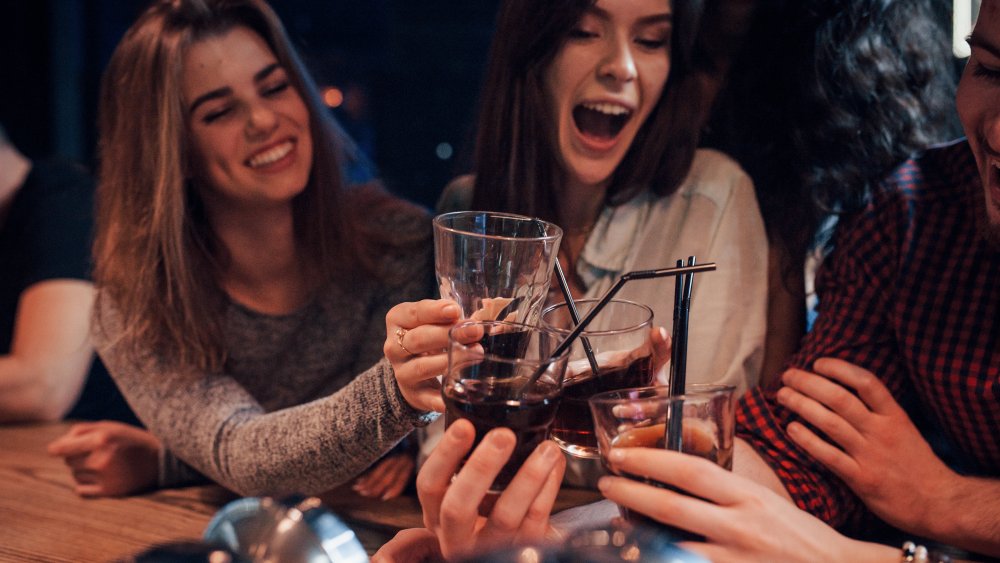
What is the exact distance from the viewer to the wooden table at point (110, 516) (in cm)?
154

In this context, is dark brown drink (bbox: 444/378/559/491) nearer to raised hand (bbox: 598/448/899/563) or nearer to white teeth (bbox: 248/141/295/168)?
raised hand (bbox: 598/448/899/563)

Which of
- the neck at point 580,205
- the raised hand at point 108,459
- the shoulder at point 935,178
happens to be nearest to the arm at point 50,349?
the raised hand at point 108,459

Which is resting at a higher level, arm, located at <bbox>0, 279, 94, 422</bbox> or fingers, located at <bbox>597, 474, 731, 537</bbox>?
fingers, located at <bbox>597, 474, 731, 537</bbox>

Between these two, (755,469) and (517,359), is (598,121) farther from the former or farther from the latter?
(517,359)

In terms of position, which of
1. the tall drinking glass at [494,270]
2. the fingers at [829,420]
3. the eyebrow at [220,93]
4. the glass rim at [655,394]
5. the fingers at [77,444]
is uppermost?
the eyebrow at [220,93]

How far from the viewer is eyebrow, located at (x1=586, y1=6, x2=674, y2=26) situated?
186 centimetres

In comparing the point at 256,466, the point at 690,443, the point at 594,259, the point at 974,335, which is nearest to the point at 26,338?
the point at 256,466

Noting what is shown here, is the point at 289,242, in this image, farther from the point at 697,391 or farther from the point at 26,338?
the point at 697,391

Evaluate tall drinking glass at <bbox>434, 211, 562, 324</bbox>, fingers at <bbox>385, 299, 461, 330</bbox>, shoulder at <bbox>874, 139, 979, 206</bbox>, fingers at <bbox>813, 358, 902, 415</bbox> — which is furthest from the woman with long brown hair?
shoulder at <bbox>874, 139, 979, 206</bbox>

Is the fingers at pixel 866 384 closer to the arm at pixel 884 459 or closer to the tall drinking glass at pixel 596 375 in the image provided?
the arm at pixel 884 459

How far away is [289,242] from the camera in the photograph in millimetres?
2207

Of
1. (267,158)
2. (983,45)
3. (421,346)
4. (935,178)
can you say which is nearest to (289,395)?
(267,158)

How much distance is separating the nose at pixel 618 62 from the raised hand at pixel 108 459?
126 cm

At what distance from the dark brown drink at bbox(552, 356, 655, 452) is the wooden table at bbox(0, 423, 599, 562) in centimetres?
29
